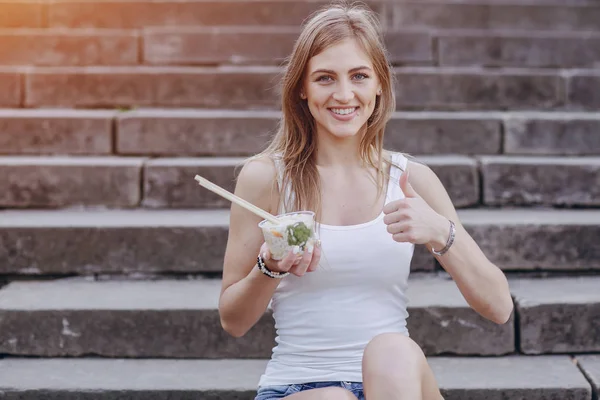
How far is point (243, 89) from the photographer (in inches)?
167

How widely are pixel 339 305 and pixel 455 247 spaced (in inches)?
13.9

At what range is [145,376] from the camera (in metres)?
2.62

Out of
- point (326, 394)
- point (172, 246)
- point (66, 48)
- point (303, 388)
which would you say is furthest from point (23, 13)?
point (326, 394)

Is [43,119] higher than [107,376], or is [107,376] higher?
[43,119]

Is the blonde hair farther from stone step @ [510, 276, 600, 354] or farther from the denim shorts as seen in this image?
stone step @ [510, 276, 600, 354]

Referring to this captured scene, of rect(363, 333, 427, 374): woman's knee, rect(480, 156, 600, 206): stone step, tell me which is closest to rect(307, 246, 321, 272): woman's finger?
rect(363, 333, 427, 374): woman's knee

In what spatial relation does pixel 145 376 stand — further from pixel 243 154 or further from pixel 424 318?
pixel 243 154

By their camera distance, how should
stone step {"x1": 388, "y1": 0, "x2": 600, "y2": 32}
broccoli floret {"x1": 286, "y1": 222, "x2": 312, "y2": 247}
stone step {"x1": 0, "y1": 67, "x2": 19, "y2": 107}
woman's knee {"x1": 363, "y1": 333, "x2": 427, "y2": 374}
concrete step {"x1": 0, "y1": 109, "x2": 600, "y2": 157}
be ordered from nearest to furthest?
broccoli floret {"x1": 286, "y1": 222, "x2": 312, "y2": 247}, woman's knee {"x1": 363, "y1": 333, "x2": 427, "y2": 374}, concrete step {"x1": 0, "y1": 109, "x2": 600, "y2": 157}, stone step {"x1": 0, "y1": 67, "x2": 19, "y2": 107}, stone step {"x1": 388, "y1": 0, "x2": 600, "y2": 32}

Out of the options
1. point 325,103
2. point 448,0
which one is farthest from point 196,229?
point 448,0

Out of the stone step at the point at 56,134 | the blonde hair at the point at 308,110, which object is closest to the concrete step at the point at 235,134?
the stone step at the point at 56,134

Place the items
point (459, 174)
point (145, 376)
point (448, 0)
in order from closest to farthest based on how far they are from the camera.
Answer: point (145, 376)
point (459, 174)
point (448, 0)

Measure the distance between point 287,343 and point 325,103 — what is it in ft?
2.24

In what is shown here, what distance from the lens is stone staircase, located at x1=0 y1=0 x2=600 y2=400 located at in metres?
2.76

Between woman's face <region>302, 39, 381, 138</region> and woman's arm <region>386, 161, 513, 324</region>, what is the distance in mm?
251
